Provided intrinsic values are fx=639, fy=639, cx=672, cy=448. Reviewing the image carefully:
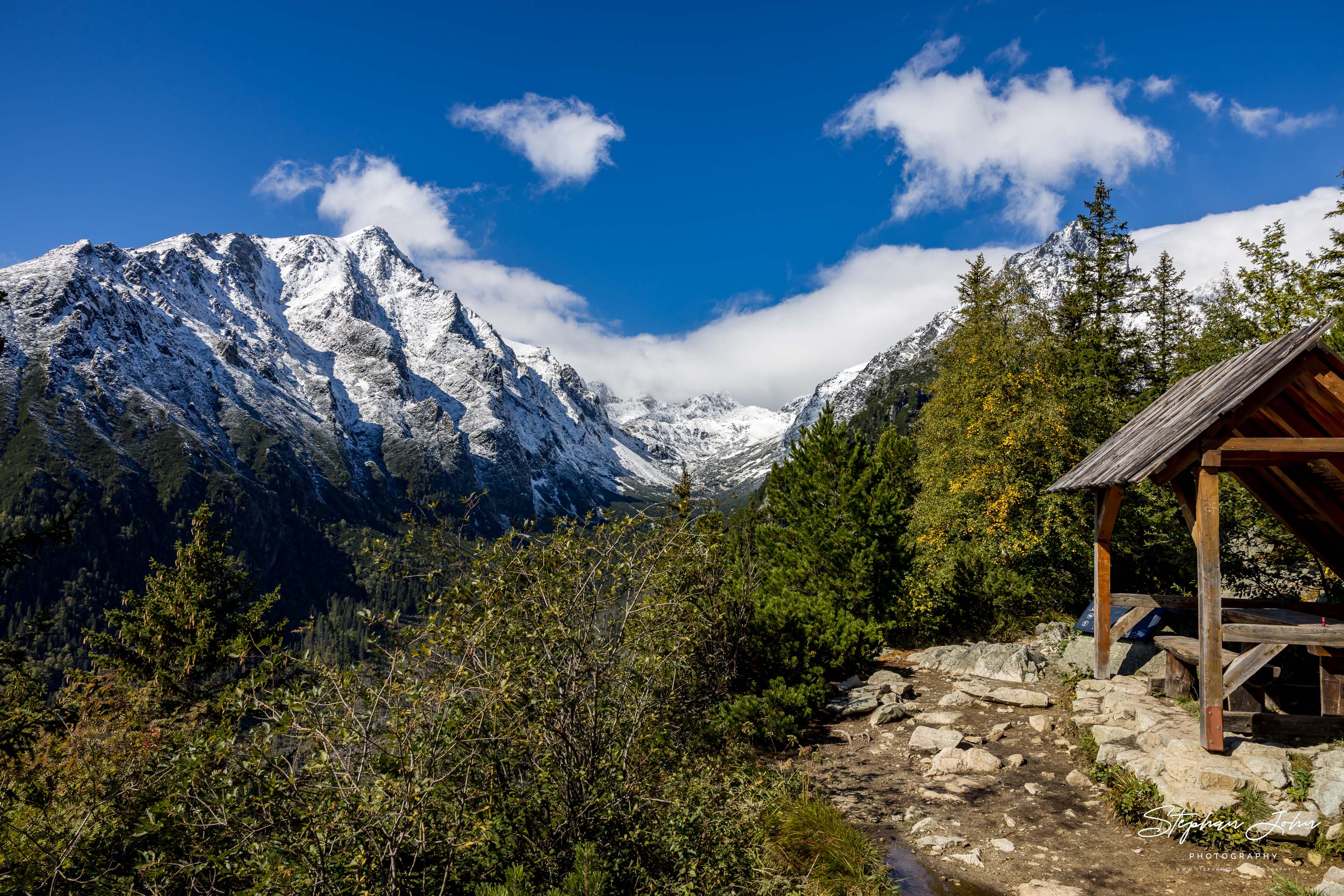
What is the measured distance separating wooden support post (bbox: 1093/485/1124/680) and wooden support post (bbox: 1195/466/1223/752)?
2.88m

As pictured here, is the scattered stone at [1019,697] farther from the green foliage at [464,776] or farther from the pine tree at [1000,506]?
the pine tree at [1000,506]

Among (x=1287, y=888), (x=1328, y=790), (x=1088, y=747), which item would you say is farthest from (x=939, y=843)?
(x=1328, y=790)

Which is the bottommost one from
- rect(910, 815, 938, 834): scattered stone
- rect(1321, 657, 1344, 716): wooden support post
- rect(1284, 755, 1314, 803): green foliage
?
rect(910, 815, 938, 834): scattered stone

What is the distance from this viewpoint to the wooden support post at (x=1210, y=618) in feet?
25.8

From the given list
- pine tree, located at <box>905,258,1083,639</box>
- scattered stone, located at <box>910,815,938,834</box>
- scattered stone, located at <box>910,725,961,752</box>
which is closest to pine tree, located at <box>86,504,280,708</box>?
scattered stone, located at <box>910,725,961,752</box>

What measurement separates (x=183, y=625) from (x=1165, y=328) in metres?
45.3

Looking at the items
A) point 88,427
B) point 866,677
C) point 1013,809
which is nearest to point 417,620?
point 1013,809

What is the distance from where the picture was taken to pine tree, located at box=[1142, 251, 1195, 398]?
29219mm

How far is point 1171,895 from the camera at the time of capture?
254 inches

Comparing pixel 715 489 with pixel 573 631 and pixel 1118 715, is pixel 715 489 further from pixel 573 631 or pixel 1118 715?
pixel 573 631

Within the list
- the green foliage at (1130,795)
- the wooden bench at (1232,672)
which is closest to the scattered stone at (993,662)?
the wooden bench at (1232,672)

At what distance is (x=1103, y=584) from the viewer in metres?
11.2

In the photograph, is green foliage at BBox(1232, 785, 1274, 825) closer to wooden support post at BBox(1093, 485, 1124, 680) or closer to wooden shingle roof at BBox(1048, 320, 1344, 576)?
wooden shingle roof at BBox(1048, 320, 1344, 576)

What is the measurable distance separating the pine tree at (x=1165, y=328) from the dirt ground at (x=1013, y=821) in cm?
2343
